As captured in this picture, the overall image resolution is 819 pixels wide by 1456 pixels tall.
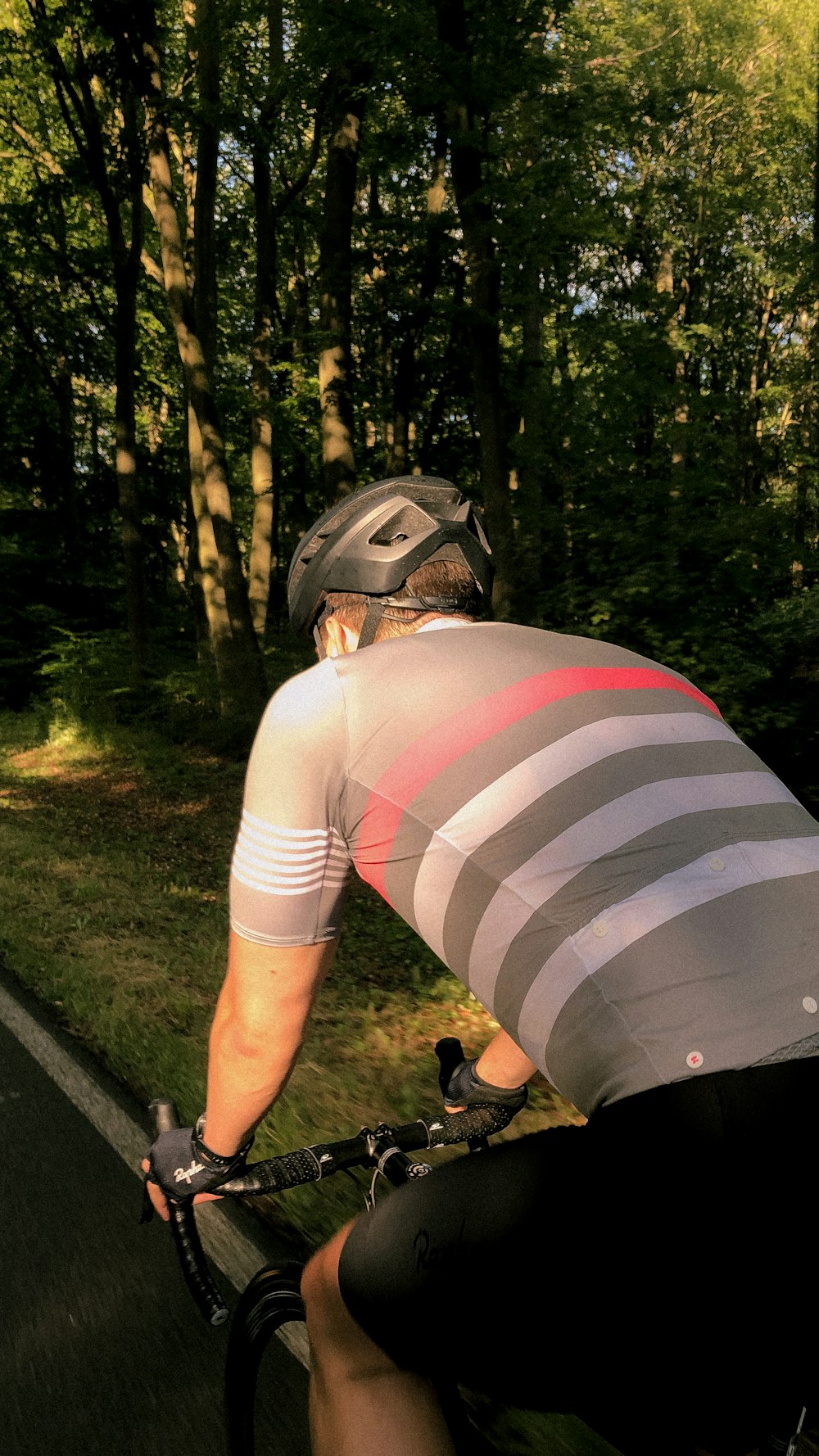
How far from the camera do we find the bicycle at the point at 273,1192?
1.65 meters

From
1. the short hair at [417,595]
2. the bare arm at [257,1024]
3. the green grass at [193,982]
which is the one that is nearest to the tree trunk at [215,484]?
the green grass at [193,982]

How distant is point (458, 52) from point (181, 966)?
8.92m

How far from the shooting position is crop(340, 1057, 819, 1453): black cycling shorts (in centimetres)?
107

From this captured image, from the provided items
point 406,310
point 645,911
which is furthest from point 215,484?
point 645,911

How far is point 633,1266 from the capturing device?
3.58 feet

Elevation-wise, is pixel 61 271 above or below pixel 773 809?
above

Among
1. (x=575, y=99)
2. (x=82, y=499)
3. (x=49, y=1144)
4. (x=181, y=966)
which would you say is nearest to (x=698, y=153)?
(x=575, y=99)

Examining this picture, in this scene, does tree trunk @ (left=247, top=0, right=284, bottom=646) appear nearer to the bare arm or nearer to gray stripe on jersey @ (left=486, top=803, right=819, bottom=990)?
the bare arm

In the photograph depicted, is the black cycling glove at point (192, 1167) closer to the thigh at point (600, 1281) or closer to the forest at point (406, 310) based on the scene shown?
the thigh at point (600, 1281)

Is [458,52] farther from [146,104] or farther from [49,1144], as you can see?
[49,1144]

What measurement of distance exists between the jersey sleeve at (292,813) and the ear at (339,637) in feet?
1.22

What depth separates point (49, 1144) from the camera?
144 inches

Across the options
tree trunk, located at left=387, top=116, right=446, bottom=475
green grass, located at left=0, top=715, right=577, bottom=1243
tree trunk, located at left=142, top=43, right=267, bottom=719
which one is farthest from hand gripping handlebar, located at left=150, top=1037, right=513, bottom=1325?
tree trunk, located at left=387, top=116, right=446, bottom=475

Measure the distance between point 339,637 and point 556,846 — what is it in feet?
2.47
